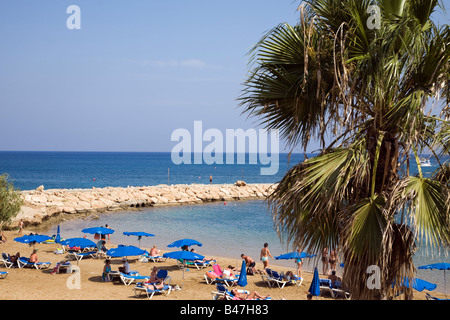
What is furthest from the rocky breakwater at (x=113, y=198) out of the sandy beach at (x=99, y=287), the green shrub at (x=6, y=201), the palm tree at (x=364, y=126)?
the palm tree at (x=364, y=126)

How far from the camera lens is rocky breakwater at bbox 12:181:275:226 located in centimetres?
3481

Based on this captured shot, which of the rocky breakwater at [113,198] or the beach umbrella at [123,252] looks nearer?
the beach umbrella at [123,252]

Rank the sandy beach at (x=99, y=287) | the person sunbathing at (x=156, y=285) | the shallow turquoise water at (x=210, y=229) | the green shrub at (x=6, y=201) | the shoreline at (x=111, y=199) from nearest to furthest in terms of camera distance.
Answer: the sandy beach at (x=99, y=287) → the person sunbathing at (x=156, y=285) → the green shrub at (x=6, y=201) → the shallow turquoise water at (x=210, y=229) → the shoreline at (x=111, y=199)

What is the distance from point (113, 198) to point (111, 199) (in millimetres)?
316

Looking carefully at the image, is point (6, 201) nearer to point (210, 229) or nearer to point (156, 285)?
point (156, 285)

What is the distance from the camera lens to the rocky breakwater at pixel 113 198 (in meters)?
34.8

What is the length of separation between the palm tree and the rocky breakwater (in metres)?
25.0

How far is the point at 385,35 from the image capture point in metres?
5.23

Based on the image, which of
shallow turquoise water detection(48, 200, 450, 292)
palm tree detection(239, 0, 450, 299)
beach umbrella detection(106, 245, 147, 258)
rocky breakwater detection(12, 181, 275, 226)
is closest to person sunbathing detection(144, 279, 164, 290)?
beach umbrella detection(106, 245, 147, 258)

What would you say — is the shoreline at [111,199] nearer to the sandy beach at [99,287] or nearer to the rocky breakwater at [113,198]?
the rocky breakwater at [113,198]

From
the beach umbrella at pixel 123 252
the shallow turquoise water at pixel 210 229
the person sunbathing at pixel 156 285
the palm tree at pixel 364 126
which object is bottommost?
the shallow turquoise water at pixel 210 229

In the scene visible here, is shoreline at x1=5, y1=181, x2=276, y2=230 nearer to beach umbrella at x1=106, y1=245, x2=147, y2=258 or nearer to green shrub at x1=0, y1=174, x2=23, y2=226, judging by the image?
green shrub at x1=0, y1=174, x2=23, y2=226
